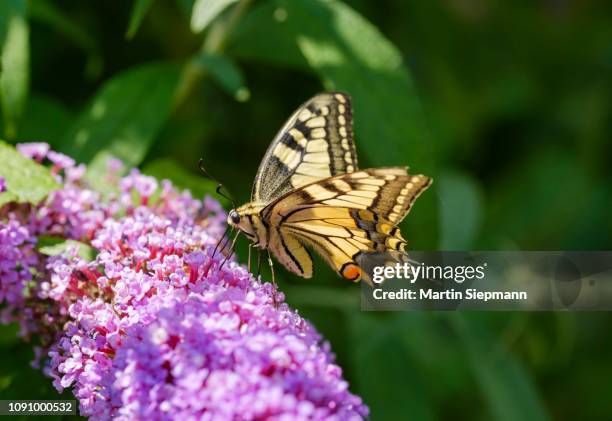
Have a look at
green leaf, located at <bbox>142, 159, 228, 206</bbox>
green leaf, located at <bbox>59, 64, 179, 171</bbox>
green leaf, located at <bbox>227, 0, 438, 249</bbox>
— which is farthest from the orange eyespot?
green leaf, located at <bbox>59, 64, 179, 171</bbox>

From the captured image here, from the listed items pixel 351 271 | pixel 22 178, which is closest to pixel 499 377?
pixel 351 271

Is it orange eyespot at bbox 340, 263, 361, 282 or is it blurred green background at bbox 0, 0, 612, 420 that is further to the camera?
blurred green background at bbox 0, 0, 612, 420

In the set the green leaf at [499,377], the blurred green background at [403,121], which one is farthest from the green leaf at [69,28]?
the green leaf at [499,377]

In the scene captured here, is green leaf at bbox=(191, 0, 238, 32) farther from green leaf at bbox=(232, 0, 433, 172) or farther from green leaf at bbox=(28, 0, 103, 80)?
green leaf at bbox=(28, 0, 103, 80)

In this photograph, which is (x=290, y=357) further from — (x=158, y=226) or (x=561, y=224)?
(x=561, y=224)

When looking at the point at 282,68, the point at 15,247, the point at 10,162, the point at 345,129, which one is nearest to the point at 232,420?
the point at 15,247

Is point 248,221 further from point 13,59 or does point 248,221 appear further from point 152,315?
point 13,59

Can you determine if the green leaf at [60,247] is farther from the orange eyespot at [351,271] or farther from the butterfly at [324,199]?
the orange eyespot at [351,271]
